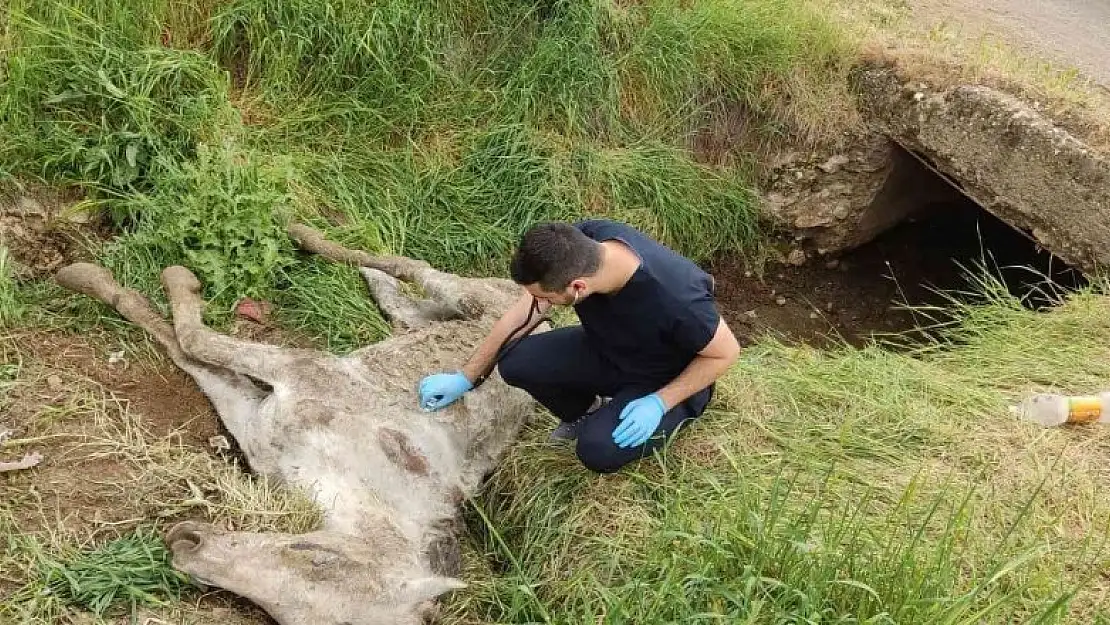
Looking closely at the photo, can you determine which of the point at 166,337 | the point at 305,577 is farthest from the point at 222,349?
the point at 305,577

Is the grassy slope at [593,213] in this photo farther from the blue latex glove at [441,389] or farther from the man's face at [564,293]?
the man's face at [564,293]

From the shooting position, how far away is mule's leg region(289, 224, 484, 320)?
Result: 3375mm

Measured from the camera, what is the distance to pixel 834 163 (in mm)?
5125

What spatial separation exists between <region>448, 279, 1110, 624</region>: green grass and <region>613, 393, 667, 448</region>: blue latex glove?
0.65 ft

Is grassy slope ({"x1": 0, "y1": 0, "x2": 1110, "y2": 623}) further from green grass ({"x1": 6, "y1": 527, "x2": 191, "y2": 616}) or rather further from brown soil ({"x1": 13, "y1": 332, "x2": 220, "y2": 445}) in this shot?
green grass ({"x1": 6, "y1": 527, "x2": 191, "y2": 616})

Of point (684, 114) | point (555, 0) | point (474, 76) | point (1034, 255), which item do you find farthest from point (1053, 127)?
point (474, 76)

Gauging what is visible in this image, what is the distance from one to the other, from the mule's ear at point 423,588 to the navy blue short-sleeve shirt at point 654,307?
875 mm

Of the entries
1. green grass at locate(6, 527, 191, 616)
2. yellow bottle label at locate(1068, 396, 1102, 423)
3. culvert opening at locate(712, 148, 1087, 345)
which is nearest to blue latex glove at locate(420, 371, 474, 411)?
green grass at locate(6, 527, 191, 616)

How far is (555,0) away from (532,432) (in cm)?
267

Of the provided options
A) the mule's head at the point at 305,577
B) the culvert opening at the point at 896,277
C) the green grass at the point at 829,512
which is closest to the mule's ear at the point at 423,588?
the mule's head at the point at 305,577

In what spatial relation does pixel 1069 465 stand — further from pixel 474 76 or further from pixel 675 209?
pixel 474 76

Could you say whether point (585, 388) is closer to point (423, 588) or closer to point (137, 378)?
point (423, 588)

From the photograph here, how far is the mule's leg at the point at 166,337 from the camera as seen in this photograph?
2.80m

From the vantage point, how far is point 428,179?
4266 millimetres
